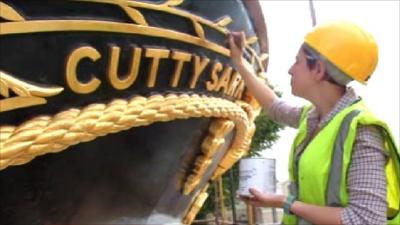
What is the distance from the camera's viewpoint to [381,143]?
1.46 meters

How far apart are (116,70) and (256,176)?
0.46m

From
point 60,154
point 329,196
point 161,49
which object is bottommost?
point 329,196

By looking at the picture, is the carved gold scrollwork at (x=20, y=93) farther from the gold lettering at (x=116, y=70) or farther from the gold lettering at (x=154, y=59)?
the gold lettering at (x=154, y=59)

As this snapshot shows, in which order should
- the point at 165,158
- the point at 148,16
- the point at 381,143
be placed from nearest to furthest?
the point at 381,143 < the point at 148,16 < the point at 165,158

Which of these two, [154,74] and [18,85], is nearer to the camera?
[18,85]

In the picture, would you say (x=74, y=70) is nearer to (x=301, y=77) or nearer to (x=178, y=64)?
(x=178, y=64)

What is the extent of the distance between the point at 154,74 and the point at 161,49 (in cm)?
7

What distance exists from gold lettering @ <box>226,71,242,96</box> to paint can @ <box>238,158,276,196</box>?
1.69ft

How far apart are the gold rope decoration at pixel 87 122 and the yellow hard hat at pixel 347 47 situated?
426 millimetres

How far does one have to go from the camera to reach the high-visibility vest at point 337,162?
1.45 metres

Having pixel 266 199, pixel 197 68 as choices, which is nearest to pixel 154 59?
pixel 197 68

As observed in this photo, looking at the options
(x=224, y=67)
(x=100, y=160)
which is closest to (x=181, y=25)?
(x=224, y=67)

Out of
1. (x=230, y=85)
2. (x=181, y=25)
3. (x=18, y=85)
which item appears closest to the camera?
(x=18, y=85)

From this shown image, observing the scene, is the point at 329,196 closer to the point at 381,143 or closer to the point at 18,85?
the point at 381,143
